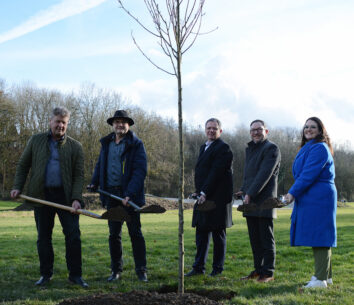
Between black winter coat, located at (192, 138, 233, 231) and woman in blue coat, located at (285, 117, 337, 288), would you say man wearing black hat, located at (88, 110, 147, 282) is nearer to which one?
black winter coat, located at (192, 138, 233, 231)

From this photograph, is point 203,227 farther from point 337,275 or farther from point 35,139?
point 35,139

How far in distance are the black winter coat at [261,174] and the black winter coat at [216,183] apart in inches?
12.3

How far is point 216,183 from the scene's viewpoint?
629 centimetres

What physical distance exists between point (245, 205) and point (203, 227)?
37.4 inches

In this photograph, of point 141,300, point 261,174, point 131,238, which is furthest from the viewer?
point 131,238

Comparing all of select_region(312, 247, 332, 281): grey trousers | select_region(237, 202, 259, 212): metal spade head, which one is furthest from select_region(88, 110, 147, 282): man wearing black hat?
select_region(312, 247, 332, 281): grey trousers

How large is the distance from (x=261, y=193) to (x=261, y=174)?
33 centimetres

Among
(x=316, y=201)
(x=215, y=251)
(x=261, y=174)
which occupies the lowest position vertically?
(x=215, y=251)

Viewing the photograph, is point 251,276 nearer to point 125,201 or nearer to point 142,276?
point 142,276

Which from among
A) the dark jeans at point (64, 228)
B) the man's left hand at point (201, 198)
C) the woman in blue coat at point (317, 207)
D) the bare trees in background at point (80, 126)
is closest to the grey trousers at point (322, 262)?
the woman in blue coat at point (317, 207)

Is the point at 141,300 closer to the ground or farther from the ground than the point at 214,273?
farther from the ground

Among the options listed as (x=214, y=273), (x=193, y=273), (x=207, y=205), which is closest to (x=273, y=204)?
(x=207, y=205)

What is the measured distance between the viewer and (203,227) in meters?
6.31

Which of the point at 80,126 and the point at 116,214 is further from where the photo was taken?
the point at 80,126
